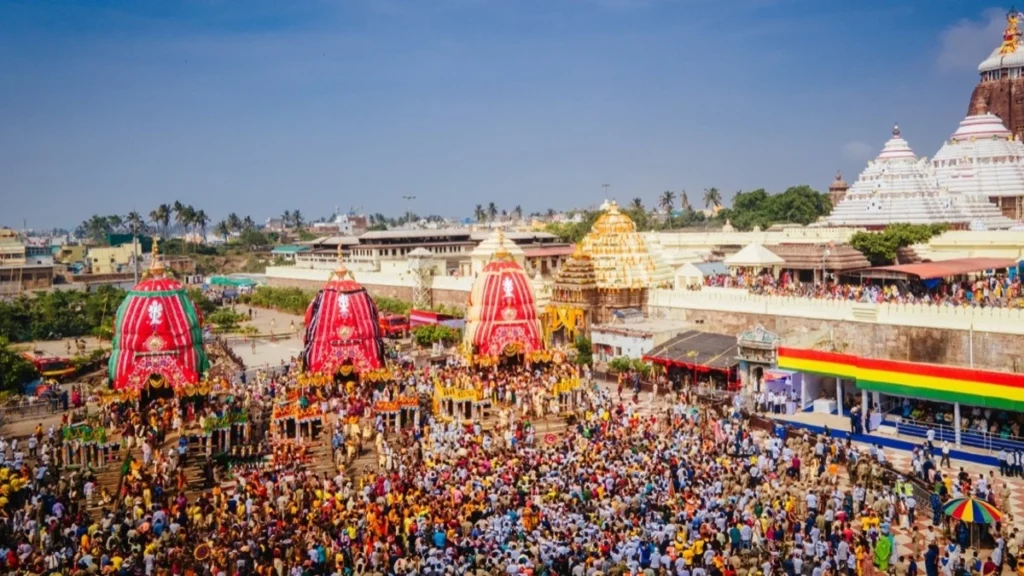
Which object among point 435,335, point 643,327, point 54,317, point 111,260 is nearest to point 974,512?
point 643,327

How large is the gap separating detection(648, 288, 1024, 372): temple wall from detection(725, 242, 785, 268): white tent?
5408mm

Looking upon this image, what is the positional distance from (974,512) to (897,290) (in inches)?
797

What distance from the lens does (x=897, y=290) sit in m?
33.2

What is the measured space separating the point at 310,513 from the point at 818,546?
8999mm

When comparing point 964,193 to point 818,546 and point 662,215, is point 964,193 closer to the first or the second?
point 818,546

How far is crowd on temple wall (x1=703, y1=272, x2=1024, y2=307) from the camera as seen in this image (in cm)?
2836

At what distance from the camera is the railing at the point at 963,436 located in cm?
2009

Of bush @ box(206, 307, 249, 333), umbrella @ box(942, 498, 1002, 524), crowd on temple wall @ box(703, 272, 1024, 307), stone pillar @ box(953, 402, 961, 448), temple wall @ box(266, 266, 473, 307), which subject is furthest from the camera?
temple wall @ box(266, 266, 473, 307)

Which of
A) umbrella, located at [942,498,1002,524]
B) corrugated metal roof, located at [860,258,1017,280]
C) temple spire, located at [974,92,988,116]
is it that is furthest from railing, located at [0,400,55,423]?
temple spire, located at [974,92,988,116]

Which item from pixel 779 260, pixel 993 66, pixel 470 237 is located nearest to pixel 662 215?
pixel 470 237

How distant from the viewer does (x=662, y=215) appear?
148 metres

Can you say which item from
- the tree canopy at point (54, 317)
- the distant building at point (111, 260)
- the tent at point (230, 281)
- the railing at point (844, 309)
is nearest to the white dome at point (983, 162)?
the railing at point (844, 309)

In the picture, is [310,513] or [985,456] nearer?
[310,513]

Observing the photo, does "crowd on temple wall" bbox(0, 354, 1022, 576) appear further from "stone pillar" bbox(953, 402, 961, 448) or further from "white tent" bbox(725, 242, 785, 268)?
"white tent" bbox(725, 242, 785, 268)
